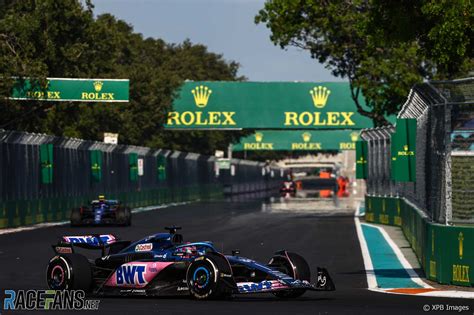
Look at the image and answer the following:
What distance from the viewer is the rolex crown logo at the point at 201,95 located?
2589 inches

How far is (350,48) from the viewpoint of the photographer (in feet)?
143

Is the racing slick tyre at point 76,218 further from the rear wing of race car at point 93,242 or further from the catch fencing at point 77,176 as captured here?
the rear wing of race car at point 93,242

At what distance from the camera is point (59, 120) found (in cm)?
5841

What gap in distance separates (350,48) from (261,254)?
1920 cm

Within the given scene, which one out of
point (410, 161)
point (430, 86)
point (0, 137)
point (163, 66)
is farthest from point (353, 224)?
point (163, 66)

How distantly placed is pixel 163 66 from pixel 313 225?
53.9 m

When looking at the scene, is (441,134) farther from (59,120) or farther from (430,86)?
(59,120)

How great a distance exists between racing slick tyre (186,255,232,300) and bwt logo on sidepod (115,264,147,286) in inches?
35.6

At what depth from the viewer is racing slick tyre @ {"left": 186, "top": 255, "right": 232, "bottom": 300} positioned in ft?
47.9

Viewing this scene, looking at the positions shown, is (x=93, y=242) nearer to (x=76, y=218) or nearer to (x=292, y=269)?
(x=292, y=269)

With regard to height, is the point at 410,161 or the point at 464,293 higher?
the point at 410,161

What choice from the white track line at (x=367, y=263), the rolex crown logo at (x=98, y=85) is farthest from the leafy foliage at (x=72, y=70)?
the white track line at (x=367, y=263)

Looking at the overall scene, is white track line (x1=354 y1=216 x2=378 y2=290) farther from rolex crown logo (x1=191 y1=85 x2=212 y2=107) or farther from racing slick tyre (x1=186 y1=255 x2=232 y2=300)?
rolex crown logo (x1=191 y1=85 x2=212 y2=107)

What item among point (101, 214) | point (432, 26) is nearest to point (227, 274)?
point (432, 26)
